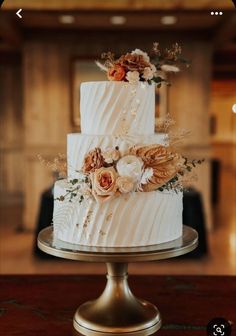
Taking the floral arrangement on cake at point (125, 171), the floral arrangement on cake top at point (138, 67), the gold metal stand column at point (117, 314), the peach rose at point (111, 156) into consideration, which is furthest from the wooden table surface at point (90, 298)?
the floral arrangement on cake top at point (138, 67)

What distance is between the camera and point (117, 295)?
4.51 feet

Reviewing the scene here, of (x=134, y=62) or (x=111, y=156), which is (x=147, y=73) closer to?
(x=134, y=62)

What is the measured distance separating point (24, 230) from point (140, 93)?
4.66m

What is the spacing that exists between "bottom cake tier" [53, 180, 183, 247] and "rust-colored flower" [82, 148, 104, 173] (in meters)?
0.10

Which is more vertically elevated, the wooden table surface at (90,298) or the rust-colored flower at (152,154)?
the rust-colored flower at (152,154)

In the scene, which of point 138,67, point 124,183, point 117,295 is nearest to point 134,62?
point 138,67

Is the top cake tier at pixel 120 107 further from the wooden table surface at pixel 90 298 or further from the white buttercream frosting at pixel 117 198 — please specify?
the wooden table surface at pixel 90 298

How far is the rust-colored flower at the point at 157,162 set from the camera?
4.23 feet

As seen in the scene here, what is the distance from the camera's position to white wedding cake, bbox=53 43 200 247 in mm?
1279

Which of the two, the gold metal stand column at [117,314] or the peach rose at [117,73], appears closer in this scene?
the gold metal stand column at [117,314]

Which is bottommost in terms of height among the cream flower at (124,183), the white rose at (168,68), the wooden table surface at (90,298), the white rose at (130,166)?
the wooden table surface at (90,298)

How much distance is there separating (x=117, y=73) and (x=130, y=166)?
0.35 m

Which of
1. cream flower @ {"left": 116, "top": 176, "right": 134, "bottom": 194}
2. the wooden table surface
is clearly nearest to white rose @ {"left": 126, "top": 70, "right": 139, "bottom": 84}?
cream flower @ {"left": 116, "top": 176, "right": 134, "bottom": 194}

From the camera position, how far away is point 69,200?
1337 millimetres
